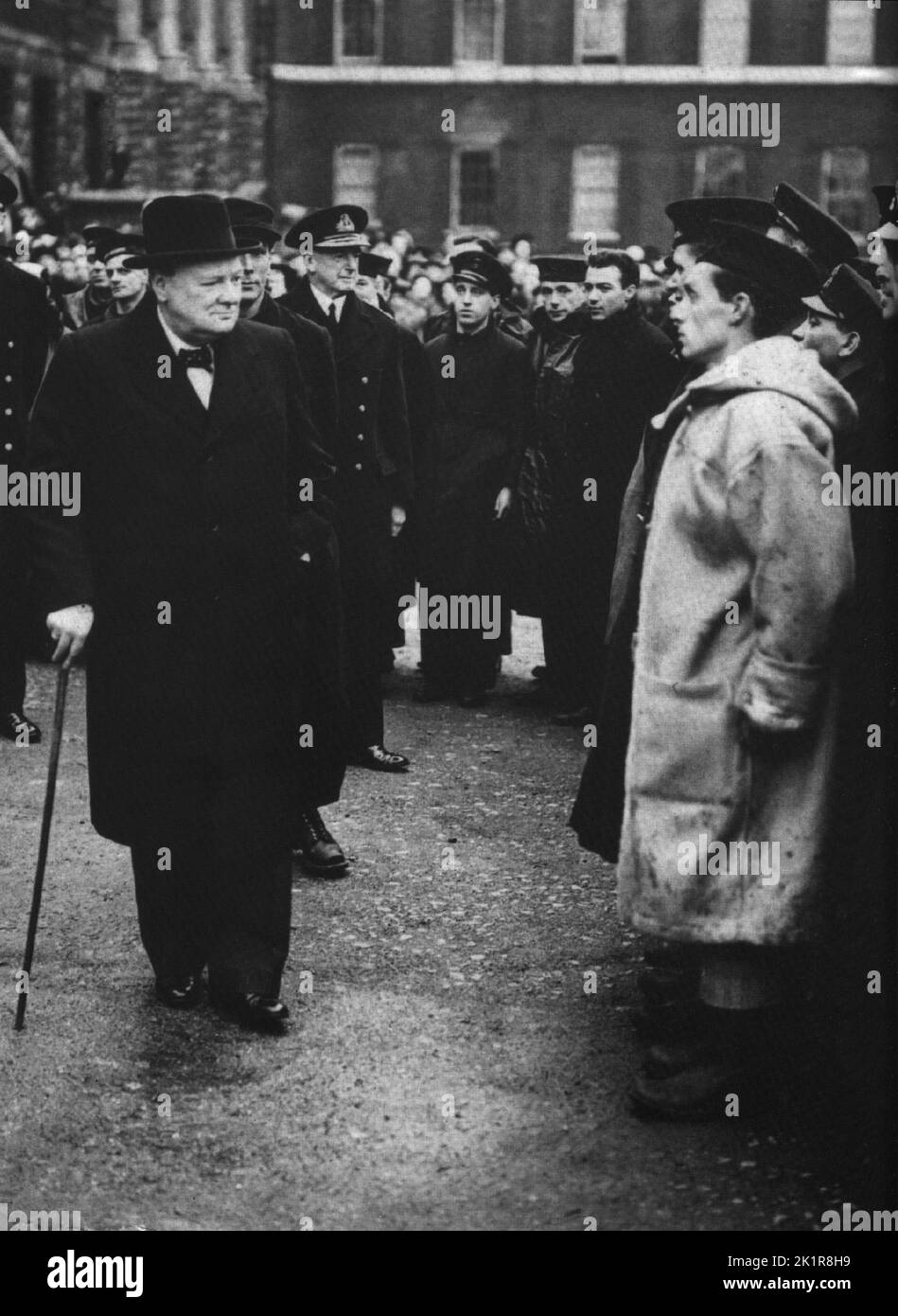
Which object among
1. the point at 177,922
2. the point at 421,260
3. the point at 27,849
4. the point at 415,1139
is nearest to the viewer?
the point at 415,1139

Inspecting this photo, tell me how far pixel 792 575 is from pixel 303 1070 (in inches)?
72.1

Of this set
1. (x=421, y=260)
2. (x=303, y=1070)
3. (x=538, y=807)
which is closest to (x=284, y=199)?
(x=421, y=260)

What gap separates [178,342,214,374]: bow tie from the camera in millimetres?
5383

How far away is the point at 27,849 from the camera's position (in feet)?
23.7

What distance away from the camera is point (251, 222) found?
26.1 ft

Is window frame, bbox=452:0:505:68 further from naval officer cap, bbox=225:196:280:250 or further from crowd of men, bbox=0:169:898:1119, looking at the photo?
crowd of men, bbox=0:169:898:1119

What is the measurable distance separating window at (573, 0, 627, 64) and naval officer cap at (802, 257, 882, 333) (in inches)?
1568

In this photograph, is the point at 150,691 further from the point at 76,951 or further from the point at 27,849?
the point at 27,849

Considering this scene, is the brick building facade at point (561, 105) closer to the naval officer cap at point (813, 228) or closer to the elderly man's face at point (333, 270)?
the elderly man's face at point (333, 270)

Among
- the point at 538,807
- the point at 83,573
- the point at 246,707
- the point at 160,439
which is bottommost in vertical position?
the point at 538,807

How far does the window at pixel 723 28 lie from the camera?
42906mm

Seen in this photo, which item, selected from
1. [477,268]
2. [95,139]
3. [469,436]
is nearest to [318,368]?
[469,436]

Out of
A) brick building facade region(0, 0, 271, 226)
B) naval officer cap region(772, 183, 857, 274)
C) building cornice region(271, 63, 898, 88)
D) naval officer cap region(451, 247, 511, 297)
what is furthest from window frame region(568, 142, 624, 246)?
Result: naval officer cap region(772, 183, 857, 274)

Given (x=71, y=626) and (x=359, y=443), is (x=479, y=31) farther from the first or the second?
(x=71, y=626)
